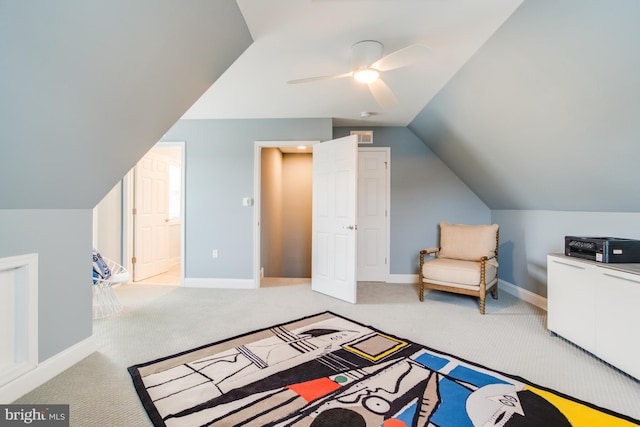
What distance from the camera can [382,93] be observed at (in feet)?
8.17

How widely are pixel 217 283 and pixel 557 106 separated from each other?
415cm

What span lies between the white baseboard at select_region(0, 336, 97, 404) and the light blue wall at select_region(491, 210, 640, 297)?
437cm

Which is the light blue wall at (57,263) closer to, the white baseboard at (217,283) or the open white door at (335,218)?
the white baseboard at (217,283)

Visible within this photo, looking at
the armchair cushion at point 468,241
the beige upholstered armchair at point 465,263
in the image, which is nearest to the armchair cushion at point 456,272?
the beige upholstered armchair at point 465,263

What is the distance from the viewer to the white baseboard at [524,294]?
10.7ft

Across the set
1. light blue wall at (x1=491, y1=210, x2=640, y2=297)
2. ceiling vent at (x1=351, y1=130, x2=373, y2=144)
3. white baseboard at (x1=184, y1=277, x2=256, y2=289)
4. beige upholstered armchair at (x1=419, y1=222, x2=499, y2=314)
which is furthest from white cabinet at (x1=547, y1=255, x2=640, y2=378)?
white baseboard at (x1=184, y1=277, x2=256, y2=289)

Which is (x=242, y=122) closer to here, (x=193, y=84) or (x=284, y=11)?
(x=193, y=84)

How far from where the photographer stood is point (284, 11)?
1910 mm

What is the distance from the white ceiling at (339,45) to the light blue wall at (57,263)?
1.85 metres

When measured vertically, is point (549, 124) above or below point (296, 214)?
above

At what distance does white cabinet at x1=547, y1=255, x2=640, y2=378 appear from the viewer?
6.16 ft

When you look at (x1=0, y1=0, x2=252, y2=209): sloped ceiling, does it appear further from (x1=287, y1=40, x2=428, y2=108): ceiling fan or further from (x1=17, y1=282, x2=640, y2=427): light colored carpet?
(x1=17, y1=282, x2=640, y2=427): light colored carpet

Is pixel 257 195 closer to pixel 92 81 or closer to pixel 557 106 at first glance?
pixel 92 81

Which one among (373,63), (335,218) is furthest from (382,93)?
(335,218)
